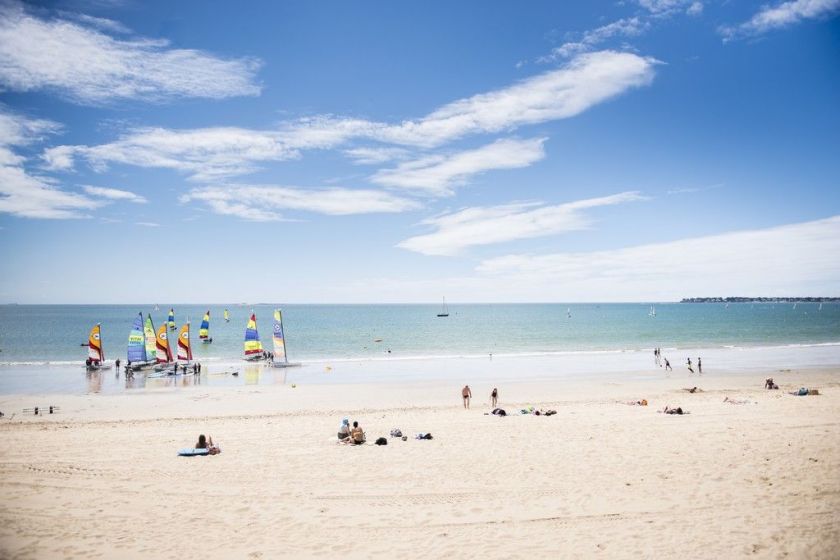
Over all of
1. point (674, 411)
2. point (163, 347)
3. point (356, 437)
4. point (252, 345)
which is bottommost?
point (674, 411)

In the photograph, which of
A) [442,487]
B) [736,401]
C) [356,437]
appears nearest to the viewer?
[442,487]

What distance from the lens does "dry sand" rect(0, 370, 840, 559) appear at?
943cm

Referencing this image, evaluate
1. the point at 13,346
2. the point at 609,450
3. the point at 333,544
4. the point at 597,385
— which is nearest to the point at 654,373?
the point at 597,385

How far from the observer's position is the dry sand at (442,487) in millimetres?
9430

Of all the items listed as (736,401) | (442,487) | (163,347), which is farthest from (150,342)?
(736,401)

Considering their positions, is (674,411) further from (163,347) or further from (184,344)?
(163,347)

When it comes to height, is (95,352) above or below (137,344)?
below

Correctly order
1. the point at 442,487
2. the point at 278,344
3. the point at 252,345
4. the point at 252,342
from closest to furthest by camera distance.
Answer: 1. the point at 442,487
2. the point at 278,344
3. the point at 252,345
4. the point at 252,342

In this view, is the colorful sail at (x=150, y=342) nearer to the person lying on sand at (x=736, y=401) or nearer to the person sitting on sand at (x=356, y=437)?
the person sitting on sand at (x=356, y=437)

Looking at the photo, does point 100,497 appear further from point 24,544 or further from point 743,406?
point 743,406

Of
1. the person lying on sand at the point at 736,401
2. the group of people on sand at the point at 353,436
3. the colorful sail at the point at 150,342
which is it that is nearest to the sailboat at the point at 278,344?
the colorful sail at the point at 150,342

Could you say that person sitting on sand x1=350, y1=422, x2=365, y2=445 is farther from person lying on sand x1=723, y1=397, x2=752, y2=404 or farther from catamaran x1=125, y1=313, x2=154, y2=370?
catamaran x1=125, y1=313, x2=154, y2=370

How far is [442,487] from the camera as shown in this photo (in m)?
12.4

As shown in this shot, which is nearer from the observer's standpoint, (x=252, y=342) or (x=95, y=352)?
(x=95, y=352)
